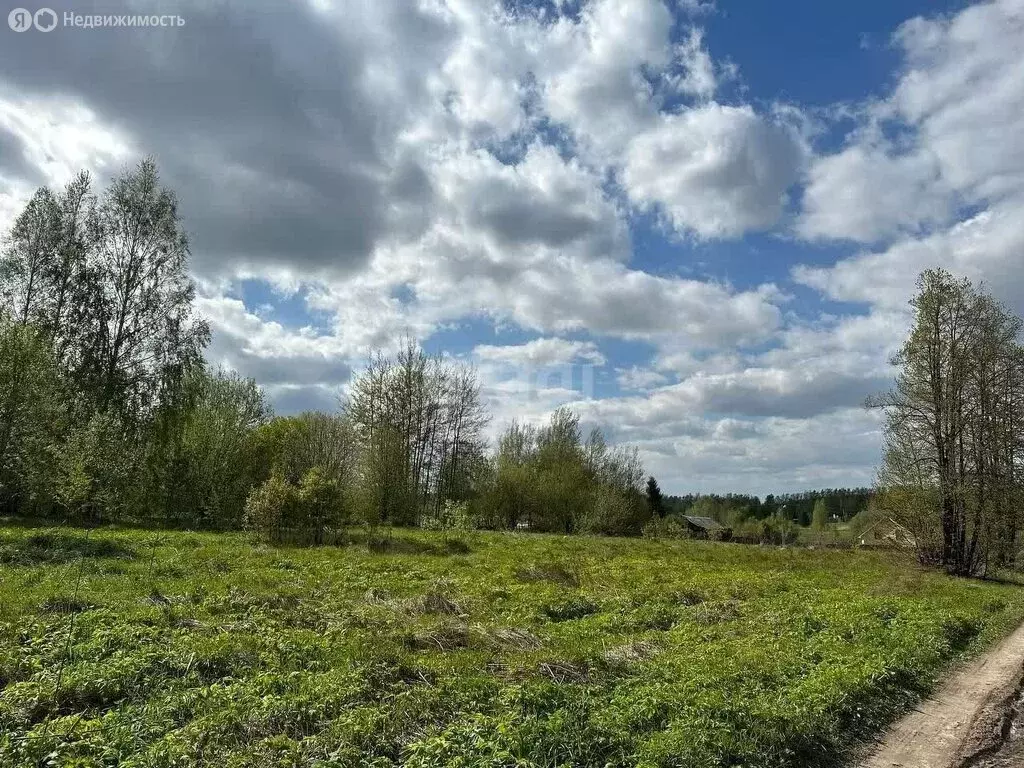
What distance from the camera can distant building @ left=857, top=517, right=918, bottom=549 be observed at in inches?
1246

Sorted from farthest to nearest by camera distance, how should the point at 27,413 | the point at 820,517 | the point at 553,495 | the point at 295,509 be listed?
1. the point at 820,517
2. the point at 553,495
3. the point at 27,413
4. the point at 295,509

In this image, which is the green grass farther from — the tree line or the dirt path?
the tree line

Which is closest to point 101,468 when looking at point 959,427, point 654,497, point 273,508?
point 273,508

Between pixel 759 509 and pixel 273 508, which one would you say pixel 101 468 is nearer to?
pixel 273 508

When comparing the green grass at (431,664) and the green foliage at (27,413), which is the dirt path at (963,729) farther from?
the green foliage at (27,413)

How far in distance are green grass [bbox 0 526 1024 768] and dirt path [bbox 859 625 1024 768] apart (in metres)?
0.37

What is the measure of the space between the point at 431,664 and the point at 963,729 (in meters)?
7.00

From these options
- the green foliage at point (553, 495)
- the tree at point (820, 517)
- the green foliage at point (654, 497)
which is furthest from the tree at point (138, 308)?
the tree at point (820, 517)

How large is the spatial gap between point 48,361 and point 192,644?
25092mm

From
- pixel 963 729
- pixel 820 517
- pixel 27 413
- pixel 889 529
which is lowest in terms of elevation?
pixel 963 729

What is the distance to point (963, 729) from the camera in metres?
8.34

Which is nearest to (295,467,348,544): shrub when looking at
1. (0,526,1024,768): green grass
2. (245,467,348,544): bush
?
(245,467,348,544): bush

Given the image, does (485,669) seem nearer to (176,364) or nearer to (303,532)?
(303,532)

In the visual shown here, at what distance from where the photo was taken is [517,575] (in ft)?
61.0
